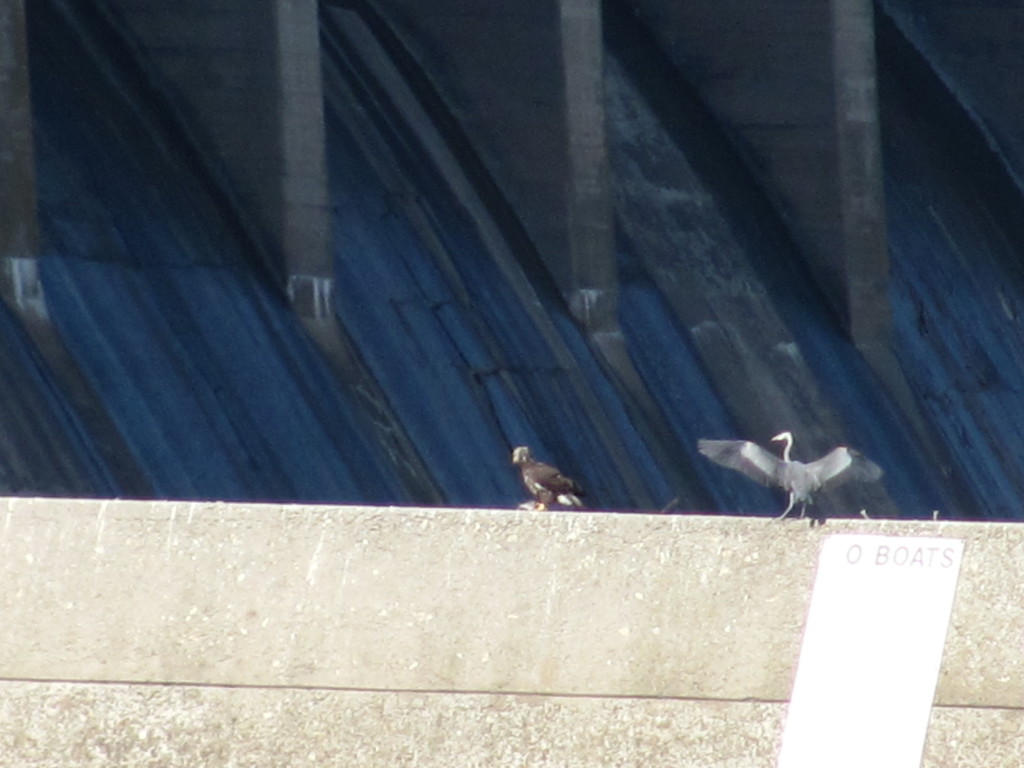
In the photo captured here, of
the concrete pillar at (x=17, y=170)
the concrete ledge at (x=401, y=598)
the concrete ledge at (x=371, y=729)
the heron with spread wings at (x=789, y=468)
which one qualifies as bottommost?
the concrete ledge at (x=371, y=729)

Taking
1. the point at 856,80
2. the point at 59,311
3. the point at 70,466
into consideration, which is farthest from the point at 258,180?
the point at 856,80

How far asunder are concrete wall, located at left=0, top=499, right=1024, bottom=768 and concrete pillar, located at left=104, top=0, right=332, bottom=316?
11011mm

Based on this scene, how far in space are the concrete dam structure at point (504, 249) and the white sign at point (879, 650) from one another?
378 inches

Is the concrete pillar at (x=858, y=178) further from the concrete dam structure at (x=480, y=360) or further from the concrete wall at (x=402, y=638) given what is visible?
the concrete wall at (x=402, y=638)

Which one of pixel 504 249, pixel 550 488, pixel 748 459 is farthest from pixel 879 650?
pixel 504 249

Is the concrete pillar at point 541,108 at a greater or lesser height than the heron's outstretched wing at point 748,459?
greater

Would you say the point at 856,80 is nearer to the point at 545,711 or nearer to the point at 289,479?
the point at 289,479

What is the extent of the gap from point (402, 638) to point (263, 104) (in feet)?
38.0

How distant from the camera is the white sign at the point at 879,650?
5871mm

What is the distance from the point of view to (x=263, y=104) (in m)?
18.7

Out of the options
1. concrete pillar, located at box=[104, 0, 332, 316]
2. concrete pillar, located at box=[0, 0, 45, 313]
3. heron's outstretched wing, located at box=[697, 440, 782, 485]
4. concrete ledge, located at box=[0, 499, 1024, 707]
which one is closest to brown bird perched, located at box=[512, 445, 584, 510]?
heron's outstretched wing, located at box=[697, 440, 782, 485]

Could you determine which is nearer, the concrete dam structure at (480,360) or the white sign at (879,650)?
the white sign at (879,650)

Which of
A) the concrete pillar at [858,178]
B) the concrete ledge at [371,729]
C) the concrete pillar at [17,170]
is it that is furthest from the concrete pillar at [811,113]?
the concrete ledge at [371,729]

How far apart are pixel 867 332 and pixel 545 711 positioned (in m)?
16.2
